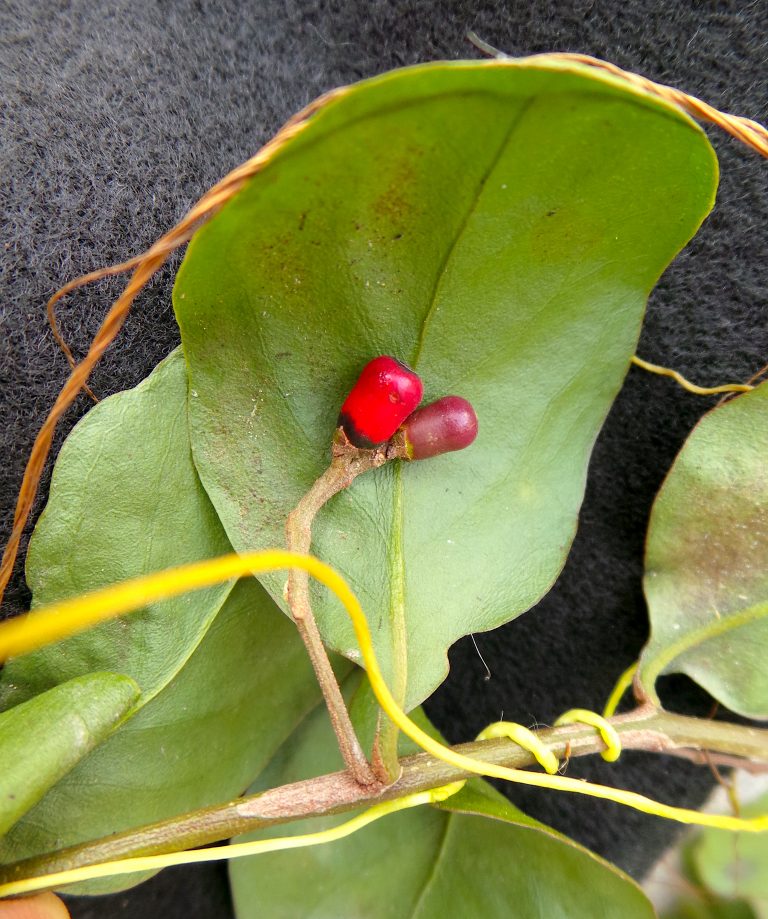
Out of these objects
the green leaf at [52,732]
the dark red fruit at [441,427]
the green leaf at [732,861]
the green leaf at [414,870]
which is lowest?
the green leaf at [732,861]

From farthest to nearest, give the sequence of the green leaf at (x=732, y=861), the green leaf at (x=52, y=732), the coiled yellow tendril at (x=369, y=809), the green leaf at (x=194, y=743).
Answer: the green leaf at (x=732, y=861) → the green leaf at (x=194, y=743) → the green leaf at (x=52, y=732) → the coiled yellow tendril at (x=369, y=809)

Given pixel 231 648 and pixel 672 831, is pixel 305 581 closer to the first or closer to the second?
pixel 231 648

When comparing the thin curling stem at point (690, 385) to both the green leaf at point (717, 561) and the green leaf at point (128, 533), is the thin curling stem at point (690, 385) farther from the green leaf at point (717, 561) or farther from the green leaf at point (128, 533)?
the green leaf at point (128, 533)

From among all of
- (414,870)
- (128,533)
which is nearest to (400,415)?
(128,533)

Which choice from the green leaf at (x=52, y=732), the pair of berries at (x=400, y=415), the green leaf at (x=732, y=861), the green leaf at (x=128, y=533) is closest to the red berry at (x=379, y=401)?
the pair of berries at (x=400, y=415)

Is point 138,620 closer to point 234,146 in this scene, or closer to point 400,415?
point 400,415

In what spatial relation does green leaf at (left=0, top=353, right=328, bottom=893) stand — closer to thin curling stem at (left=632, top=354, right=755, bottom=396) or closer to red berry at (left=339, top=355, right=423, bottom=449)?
red berry at (left=339, top=355, right=423, bottom=449)

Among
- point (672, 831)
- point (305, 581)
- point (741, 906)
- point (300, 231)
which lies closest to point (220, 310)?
point (300, 231)
